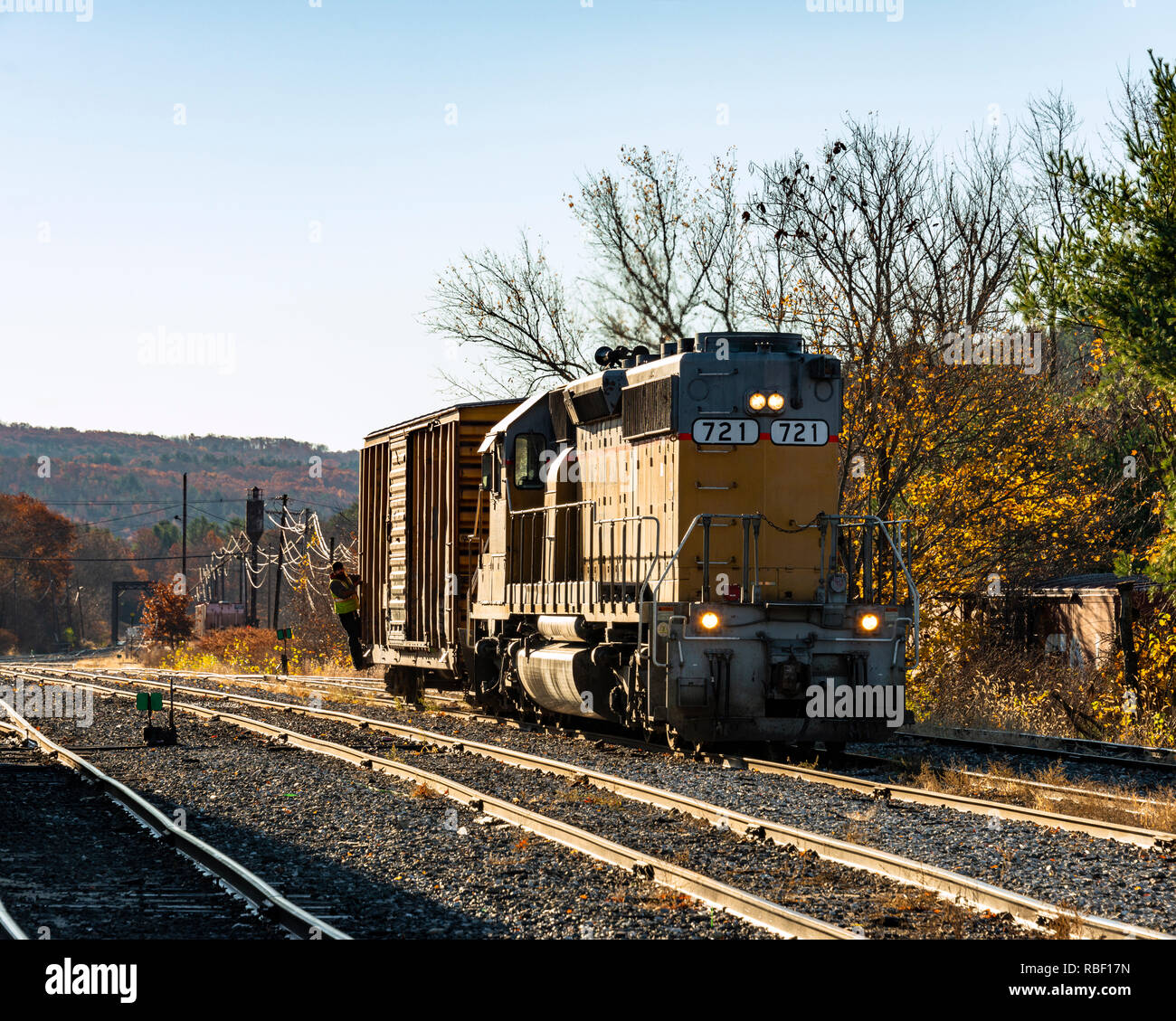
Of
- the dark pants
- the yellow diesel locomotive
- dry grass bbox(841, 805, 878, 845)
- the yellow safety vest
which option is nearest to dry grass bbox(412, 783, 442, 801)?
the yellow diesel locomotive

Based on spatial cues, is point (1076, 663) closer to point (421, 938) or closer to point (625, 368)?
point (625, 368)

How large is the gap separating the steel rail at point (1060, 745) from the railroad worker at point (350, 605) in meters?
9.81

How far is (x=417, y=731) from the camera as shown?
1510 cm

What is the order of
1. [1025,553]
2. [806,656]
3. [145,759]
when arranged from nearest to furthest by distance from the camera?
1. [806,656]
2. [145,759]
3. [1025,553]

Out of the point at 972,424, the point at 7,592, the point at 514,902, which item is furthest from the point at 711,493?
the point at 7,592

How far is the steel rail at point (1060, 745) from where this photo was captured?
12102mm

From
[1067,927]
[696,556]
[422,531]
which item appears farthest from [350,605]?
[1067,927]

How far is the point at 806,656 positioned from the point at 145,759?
6.99 meters

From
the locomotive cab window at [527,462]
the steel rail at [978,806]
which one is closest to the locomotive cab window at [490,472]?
the locomotive cab window at [527,462]

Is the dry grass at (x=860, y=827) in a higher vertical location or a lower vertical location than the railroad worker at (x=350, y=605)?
lower

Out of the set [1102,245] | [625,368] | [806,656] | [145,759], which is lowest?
[145,759]

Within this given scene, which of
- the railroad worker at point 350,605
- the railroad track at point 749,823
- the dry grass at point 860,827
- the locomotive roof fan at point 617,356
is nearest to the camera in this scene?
the railroad track at point 749,823

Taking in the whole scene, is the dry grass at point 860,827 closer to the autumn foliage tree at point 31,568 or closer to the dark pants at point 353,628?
the dark pants at point 353,628

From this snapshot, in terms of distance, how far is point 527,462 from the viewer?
1585cm
